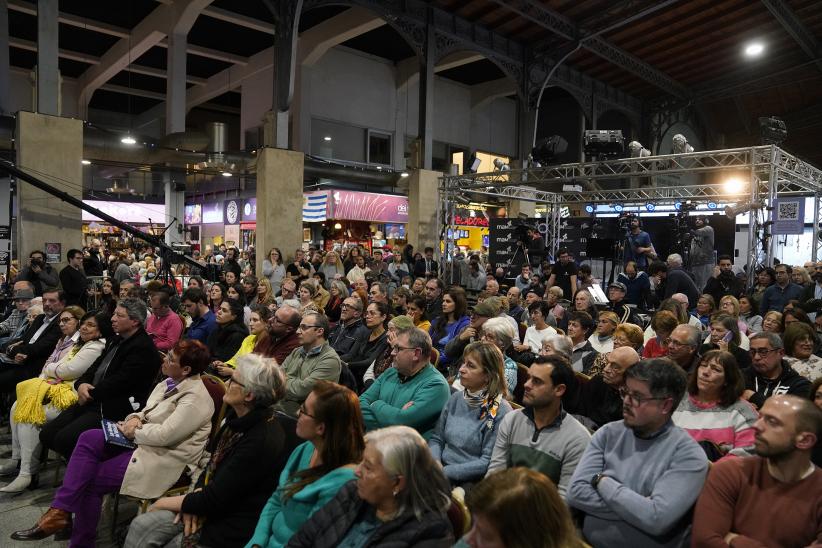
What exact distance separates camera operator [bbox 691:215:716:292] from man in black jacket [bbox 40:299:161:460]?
8.58 m

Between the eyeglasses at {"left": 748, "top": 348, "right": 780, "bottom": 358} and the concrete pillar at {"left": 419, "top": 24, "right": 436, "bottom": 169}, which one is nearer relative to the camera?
the eyeglasses at {"left": 748, "top": 348, "right": 780, "bottom": 358}

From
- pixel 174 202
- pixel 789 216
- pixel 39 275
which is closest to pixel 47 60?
pixel 39 275

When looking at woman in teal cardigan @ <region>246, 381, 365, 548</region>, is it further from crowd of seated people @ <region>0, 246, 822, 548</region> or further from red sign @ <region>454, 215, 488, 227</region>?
red sign @ <region>454, 215, 488, 227</region>

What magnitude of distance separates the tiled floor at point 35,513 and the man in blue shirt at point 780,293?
7291 millimetres

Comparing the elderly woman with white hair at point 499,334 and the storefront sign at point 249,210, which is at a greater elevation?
the storefront sign at point 249,210

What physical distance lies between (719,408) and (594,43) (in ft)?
46.9

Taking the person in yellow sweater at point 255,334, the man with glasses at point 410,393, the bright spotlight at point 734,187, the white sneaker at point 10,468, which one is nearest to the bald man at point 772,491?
the man with glasses at point 410,393

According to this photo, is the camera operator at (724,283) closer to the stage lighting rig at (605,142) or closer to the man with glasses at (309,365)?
the stage lighting rig at (605,142)

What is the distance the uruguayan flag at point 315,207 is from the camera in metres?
16.0

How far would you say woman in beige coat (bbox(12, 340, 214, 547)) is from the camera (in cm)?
274

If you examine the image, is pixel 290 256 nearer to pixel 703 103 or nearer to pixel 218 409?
pixel 218 409

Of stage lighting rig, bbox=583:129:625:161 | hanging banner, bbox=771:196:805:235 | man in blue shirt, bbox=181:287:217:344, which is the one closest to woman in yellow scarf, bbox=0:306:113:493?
man in blue shirt, bbox=181:287:217:344

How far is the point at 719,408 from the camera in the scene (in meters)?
2.60

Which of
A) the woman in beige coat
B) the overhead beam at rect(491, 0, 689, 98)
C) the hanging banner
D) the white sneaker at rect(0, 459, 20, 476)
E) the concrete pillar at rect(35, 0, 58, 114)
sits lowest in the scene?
the white sneaker at rect(0, 459, 20, 476)
